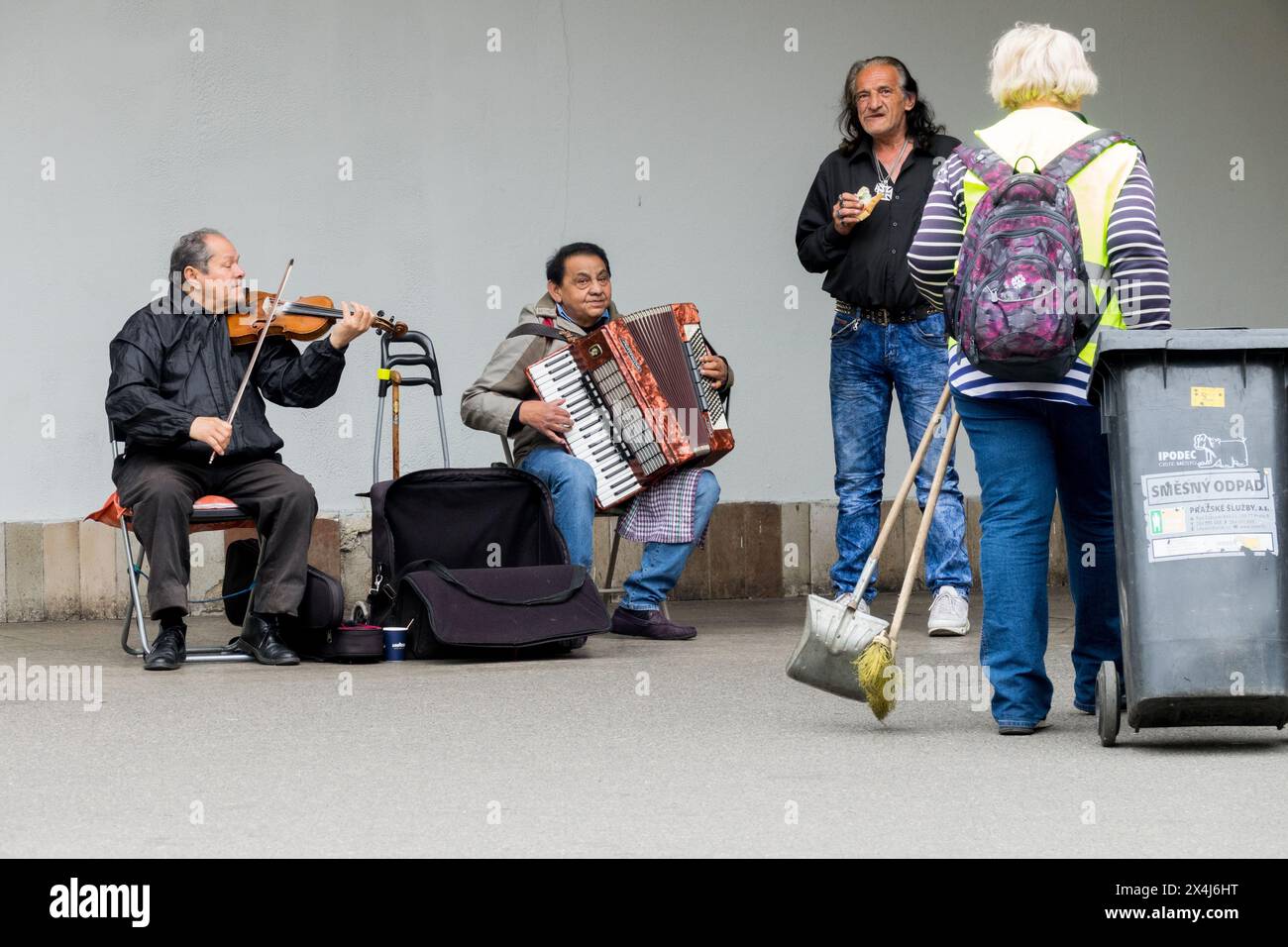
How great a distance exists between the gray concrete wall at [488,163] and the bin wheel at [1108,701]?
13.6 feet

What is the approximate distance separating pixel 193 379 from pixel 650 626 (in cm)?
187

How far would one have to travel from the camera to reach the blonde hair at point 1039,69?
465 cm

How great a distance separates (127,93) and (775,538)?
330 centimetres

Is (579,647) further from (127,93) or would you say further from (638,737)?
(127,93)

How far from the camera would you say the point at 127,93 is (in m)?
7.81

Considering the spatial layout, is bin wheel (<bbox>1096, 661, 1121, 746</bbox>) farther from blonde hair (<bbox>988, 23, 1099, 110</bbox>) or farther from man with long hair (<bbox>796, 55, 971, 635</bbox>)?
man with long hair (<bbox>796, 55, 971, 635</bbox>)

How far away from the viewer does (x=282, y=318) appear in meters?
6.63

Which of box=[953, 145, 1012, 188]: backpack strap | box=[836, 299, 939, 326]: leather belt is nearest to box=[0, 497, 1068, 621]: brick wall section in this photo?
box=[836, 299, 939, 326]: leather belt

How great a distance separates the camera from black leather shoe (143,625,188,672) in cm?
630

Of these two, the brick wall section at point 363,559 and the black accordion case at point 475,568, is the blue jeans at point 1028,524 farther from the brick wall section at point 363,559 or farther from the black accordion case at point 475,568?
the brick wall section at point 363,559

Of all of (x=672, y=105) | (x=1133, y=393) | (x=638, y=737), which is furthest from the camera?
(x=672, y=105)

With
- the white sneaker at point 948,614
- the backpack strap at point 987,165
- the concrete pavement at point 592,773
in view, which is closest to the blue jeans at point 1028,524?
the concrete pavement at point 592,773

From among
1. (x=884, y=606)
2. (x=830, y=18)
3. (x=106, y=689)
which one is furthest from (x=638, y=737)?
(x=830, y=18)

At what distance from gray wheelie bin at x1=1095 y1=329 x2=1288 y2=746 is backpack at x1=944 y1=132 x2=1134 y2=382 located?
0.41ft
